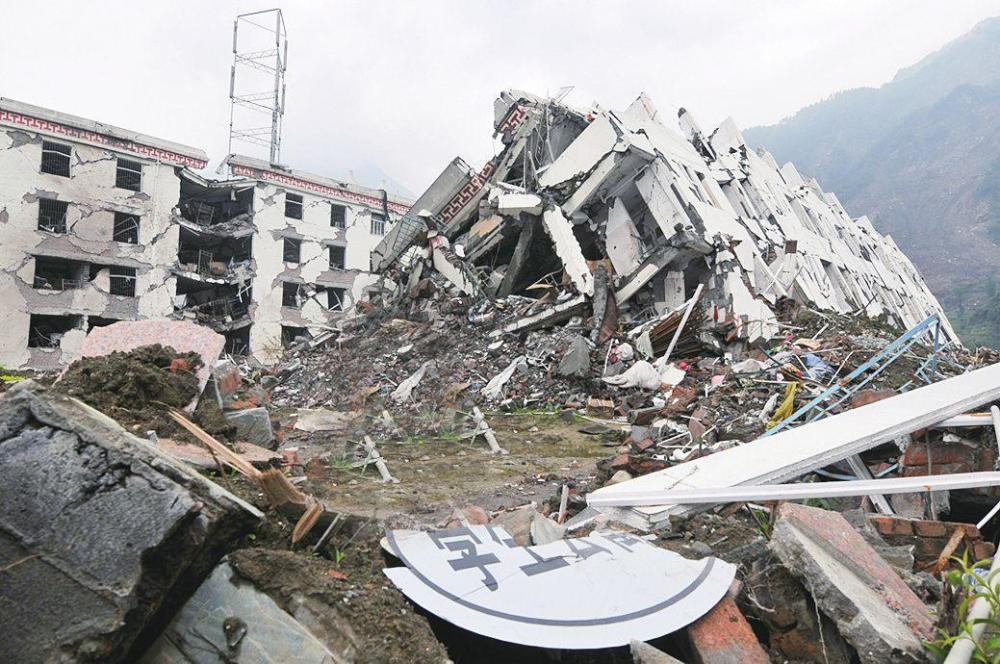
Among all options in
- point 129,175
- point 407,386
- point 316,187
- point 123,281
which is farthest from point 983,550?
point 316,187

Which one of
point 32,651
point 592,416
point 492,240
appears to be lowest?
point 592,416

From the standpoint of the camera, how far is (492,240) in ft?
38.2

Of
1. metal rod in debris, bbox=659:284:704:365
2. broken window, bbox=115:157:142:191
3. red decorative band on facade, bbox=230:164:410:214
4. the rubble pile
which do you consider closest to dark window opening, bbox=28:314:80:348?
broken window, bbox=115:157:142:191

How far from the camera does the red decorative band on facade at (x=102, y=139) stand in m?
17.6

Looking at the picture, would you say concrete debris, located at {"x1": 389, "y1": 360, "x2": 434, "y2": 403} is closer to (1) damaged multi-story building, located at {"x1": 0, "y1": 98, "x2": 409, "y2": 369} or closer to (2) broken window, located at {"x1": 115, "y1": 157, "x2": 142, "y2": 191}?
(1) damaged multi-story building, located at {"x1": 0, "y1": 98, "x2": 409, "y2": 369}

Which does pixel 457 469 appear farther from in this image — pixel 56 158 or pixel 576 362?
pixel 56 158

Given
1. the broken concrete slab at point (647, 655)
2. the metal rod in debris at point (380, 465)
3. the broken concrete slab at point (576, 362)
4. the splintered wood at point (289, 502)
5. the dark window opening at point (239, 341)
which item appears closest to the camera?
the broken concrete slab at point (647, 655)

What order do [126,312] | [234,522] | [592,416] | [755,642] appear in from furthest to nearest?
[126,312]
[592,416]
[755,642]
[234,522]

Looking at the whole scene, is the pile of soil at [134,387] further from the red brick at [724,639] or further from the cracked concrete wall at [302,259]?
the cracked concrete wall at [302,259]

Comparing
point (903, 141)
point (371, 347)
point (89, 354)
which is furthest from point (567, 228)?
point (903, 141)

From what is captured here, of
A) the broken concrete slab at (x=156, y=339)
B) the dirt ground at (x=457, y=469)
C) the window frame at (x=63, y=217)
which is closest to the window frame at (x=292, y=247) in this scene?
the window frame at (x=63, y=217)

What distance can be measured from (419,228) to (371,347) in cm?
312

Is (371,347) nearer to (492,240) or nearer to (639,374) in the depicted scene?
(492,240)

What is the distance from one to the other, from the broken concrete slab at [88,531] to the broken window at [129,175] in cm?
2255
